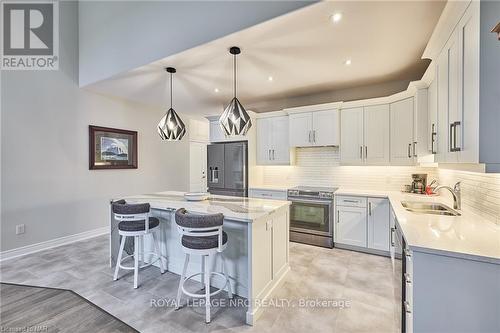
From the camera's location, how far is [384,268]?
3082 mm

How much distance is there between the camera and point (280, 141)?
453cm

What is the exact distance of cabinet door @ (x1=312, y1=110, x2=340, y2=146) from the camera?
397 cm

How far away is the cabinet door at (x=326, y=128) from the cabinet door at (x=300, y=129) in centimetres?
9

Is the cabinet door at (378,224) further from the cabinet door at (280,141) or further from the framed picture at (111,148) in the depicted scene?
the framed picture at (111,148)

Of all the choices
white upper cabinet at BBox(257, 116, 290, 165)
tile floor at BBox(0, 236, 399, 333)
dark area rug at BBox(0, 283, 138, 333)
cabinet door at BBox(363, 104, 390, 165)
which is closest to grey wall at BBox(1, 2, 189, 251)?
tile floor at BBox(0, 236, 399, 333)

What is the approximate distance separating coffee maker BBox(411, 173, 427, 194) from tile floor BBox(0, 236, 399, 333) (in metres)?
1.11

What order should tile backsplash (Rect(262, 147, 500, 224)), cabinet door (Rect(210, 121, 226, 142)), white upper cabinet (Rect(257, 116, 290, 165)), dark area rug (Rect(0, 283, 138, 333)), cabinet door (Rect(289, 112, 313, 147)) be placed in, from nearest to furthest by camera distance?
dark area rug (Rect(0, 283, 138, 333)) < tile backsplash (Rect(262, 147, 500, 224)) < cabinet door (Rect(289, 112, 313, 147)) < white upper cabinet (Rect(257, 116, 290, 165)) < cabinet door (Rect(210, 121, 226, 142))

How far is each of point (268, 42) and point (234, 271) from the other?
2495mm

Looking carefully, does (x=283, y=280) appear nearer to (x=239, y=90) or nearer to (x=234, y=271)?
(x=234, y=271)

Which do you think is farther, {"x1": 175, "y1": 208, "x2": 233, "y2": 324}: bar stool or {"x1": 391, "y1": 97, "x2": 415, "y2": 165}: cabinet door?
{"x1": 391, "y1": 97, "x2": 415, "y2": 165}: cabinet door

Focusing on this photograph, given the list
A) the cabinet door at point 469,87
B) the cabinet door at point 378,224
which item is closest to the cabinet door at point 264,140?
the cabinet door at point 378,224

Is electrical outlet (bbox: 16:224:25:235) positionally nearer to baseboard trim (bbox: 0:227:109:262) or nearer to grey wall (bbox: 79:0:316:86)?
baseboard trim (bbox: 0:227:109:262)

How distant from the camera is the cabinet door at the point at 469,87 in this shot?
1378 millimetres

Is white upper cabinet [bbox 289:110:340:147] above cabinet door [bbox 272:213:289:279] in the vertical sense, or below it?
above
